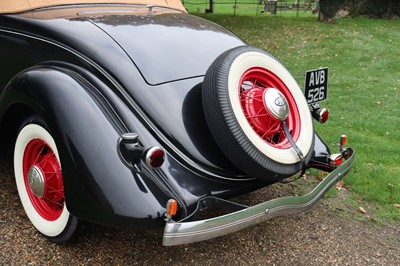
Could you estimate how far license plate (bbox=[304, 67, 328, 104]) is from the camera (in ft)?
10.5

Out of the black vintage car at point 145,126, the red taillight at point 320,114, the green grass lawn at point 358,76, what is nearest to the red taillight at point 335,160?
the black vintage car at point 145,126

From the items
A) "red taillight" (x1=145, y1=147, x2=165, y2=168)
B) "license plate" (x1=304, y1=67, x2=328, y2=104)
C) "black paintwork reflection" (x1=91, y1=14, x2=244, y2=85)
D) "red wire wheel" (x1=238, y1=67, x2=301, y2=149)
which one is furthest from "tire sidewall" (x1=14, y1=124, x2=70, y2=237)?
"license plate" (x1=304, y1=67, x2=328, y2=104)

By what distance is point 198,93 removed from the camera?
2691 millimetres

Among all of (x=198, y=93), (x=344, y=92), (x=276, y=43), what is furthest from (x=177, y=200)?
(x=276, y=43)

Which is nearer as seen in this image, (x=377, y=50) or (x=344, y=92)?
(x=344, y=92)

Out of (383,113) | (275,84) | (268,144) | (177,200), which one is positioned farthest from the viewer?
(383,113)

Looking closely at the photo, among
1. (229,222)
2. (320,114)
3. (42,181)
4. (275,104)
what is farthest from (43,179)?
(320,114)

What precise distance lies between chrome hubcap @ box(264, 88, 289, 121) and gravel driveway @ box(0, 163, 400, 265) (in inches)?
34.7

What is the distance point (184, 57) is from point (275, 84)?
62 cm

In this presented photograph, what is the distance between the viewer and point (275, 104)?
251 cm

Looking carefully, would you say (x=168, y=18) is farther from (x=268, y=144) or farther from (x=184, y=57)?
(x=268, y=144)

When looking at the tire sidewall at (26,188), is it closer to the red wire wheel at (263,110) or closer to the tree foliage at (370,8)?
the red wire wheel at (263,110)

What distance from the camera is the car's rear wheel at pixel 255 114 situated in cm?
236

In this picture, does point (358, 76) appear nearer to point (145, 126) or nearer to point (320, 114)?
point (320, 114)
